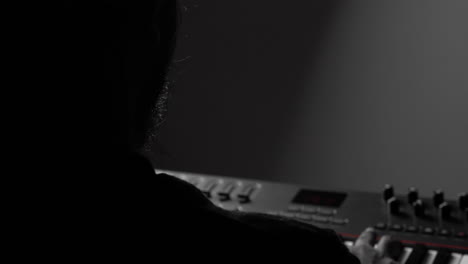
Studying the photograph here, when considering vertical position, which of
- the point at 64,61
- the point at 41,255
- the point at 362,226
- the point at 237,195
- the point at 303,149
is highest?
the point at 64,61

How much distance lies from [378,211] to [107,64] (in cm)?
69

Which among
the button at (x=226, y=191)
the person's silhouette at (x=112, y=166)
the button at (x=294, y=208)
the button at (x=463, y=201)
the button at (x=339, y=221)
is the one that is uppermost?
the person's silhouette at (x=112, y=166)

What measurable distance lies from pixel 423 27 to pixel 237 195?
115 centimetres

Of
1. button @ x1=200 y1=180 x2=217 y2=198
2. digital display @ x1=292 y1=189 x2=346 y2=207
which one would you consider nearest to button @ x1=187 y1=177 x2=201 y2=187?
button @ x1=200 y1=180 x2=217 y2=198

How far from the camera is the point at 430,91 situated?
82.9 inches

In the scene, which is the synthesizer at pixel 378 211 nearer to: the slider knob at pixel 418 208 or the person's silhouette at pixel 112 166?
the slider knob at pixel 418 208

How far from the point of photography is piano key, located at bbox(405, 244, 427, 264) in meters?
0.97

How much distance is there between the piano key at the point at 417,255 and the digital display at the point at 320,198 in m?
0.19

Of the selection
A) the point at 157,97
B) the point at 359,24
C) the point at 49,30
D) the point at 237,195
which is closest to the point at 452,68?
the point at 359,24

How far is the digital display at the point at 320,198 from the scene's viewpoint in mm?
1162

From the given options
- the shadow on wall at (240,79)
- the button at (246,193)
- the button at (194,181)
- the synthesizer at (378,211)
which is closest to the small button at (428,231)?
the synthesizer at (378,211)

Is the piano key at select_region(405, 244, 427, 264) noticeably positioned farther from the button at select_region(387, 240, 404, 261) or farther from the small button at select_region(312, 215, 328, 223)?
the small button at select_region(312, 215, 328, 223)

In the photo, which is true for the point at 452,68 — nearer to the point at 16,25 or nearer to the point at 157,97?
the point at 157,97

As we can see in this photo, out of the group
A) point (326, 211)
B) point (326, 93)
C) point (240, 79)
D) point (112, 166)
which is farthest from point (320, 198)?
point (240, 79)
